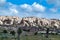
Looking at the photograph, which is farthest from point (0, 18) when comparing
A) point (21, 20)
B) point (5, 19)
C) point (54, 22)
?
point (54, 22)

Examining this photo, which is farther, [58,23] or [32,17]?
[32,17]

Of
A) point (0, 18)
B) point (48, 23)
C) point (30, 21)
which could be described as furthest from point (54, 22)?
point (0, 18)

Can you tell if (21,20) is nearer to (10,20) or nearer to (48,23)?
(10,20)

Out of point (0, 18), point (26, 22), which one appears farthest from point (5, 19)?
point (26, 22)

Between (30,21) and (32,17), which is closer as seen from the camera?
(30,21)

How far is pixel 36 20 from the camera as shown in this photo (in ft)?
536

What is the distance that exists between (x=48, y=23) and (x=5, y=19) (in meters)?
32.6

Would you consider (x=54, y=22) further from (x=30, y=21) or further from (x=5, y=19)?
(x=5, y=19)

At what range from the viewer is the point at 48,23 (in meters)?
164

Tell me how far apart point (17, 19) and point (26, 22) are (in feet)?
39.1

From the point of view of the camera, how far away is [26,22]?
6166 inches

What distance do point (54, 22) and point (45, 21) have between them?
24.9ft

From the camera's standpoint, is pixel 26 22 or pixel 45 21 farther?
pixel 45 21

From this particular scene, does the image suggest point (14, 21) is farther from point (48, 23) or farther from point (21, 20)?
point (48, 23)
